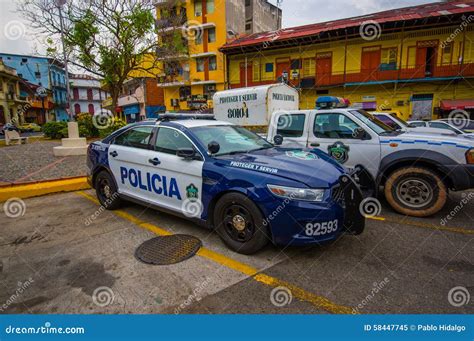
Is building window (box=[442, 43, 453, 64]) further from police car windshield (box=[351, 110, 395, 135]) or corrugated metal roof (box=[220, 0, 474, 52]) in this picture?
police car windshield (box=[351, 110, 395, 135])

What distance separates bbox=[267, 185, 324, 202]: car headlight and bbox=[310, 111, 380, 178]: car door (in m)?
2.22

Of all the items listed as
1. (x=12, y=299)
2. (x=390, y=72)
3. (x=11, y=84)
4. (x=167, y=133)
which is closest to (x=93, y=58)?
(x=167, y=133)

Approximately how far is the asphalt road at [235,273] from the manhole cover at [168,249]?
0.11 metres

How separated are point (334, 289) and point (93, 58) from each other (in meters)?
18.0

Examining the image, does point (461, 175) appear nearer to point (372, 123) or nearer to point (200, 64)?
point (372, 123)

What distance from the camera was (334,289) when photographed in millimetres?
2721

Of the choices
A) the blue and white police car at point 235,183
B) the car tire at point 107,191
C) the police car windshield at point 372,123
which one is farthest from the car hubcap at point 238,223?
the police car windshield at point 372,123

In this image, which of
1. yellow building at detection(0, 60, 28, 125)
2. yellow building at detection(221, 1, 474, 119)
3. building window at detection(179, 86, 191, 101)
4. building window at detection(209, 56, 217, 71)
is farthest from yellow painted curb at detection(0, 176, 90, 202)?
yellow building at detection(0, 60, 28, 125)

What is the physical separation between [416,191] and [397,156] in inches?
26.2

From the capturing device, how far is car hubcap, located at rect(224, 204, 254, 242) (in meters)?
3.27

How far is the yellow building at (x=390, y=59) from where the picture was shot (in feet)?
64.4

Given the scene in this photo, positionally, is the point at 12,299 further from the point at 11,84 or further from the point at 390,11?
the point at 11,84

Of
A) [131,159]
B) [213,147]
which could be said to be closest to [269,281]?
[213,147]

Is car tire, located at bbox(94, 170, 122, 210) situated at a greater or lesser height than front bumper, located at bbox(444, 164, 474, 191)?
lesser
